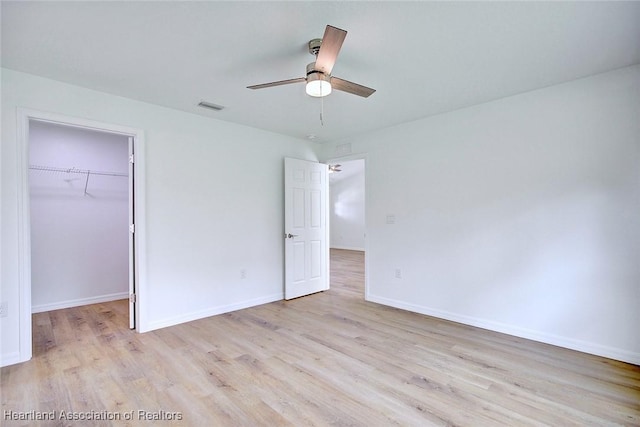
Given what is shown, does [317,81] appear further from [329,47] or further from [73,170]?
[73,170]

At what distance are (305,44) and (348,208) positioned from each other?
8.96m

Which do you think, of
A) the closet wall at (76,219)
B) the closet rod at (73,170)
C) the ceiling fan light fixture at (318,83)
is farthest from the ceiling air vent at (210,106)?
the closet rod at (73,170)

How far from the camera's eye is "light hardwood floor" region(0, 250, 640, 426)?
6.36 feet

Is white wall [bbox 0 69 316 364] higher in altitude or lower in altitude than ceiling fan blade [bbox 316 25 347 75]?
lower

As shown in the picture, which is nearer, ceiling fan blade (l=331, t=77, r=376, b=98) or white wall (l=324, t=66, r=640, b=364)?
ceiling fan blade (l=331, t=77, r=376, b=98)

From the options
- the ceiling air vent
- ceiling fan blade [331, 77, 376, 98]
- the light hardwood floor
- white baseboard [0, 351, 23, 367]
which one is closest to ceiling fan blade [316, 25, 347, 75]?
ceiling fan blade [331, 77, 376, 98]

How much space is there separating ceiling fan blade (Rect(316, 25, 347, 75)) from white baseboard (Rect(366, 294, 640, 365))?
302cm

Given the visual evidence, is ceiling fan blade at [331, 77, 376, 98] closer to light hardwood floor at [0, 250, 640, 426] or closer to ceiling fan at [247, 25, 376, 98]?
ceiling fan at [247, 25, 376, 98]

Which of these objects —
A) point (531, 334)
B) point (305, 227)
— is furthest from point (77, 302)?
point (531, 334)

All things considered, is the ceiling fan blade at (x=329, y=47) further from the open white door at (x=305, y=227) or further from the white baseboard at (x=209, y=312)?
the white baseboard at (x=209, y=312)

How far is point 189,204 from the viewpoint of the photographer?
3.64 m

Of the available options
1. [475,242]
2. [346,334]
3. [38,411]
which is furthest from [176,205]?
[475,242]

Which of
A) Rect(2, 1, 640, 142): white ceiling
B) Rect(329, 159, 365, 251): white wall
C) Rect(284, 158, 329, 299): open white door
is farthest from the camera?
Rect(329, 159, 365, 251): white wall

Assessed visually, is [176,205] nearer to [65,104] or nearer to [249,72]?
[65,104]
